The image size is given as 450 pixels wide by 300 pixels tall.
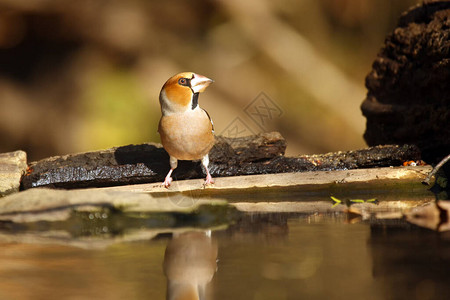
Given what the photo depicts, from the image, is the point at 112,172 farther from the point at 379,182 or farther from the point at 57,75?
the point at 57,75

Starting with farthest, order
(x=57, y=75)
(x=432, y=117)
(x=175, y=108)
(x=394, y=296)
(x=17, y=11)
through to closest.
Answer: (x=57, y=75)
(x=17, y=11)
(x=432, y=117)
(x=175, y=108)
(x=394, y=296)

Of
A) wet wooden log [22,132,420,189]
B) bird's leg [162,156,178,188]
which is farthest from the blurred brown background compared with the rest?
bird's leg [162,156,178,188]

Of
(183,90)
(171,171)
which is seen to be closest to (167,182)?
(171,171)

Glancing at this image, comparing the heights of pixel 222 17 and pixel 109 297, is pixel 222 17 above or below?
above

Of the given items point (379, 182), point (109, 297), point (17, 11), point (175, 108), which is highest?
point (17, 11)

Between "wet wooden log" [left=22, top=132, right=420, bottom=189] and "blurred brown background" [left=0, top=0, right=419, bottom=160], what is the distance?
9.55ft

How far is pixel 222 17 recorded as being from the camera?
7.61 metres

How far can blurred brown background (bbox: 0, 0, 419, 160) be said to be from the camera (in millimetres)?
7441

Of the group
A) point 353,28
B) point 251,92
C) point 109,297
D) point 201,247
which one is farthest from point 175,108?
point 353,28

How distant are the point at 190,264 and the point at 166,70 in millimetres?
5697

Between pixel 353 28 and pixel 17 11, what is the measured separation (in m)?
4.08

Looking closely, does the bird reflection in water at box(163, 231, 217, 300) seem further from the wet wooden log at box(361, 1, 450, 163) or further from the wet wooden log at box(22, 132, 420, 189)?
the wet wooden log at box(361, 1, 450, 163)

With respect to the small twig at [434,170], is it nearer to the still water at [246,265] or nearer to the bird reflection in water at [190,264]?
the still water at [246,265]

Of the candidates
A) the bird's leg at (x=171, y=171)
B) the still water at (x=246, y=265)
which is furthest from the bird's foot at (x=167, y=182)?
the still water at (x=246, y=265)
